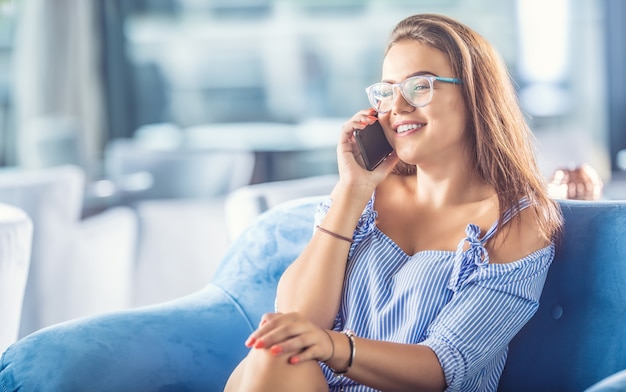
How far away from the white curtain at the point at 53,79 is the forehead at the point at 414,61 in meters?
4.65

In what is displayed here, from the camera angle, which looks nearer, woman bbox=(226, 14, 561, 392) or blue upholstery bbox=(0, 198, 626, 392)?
woman bbox=(226, 14, 561, 392)

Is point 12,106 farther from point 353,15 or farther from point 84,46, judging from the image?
point 353,15

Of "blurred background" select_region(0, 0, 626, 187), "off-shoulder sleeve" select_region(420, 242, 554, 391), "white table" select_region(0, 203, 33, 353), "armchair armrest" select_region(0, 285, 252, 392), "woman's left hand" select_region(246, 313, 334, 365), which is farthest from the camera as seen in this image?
"blurred background" select_region(0, 0, 626, 187)

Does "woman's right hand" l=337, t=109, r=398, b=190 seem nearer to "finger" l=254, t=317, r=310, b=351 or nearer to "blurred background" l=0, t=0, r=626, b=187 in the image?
"finger" l=254, t=317, r=310, b=351

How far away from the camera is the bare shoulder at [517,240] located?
1.61m

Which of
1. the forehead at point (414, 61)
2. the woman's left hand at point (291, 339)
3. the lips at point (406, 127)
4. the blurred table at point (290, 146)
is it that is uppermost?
the forehead at point (414, 61)

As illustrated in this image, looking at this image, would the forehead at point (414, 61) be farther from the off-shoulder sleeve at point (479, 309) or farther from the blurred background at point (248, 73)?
the blurred background at point (248, 73)

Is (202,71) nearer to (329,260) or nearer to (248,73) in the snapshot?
(248,73)

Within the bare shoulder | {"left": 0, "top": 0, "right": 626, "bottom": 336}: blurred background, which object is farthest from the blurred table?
the bare shoulder

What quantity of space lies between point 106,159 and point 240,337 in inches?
189

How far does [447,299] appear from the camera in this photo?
5.40 feet

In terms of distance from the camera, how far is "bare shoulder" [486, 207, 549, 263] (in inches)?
63.6

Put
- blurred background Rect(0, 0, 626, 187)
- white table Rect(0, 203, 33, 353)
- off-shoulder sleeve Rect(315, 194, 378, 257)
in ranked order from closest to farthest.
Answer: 1. off-shoulder sleeve Rect(315, 194, 378, 257)
2. white table Rect(0, 203, 33, 353)
3. blurred background Rect(0, 0, 626, 187)

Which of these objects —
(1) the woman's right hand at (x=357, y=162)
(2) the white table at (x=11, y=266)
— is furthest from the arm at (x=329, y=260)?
(2) the white table at (x=11, y=266)
